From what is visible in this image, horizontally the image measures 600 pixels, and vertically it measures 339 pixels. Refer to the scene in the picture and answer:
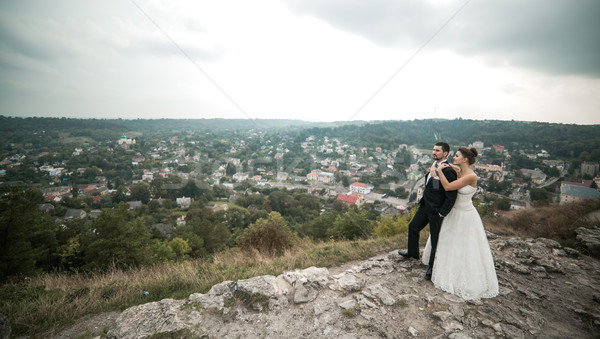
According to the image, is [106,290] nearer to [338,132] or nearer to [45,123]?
[338,132]

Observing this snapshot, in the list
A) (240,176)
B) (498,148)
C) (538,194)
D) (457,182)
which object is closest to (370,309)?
(457,182)

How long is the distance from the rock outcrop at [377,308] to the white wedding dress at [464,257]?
148mm

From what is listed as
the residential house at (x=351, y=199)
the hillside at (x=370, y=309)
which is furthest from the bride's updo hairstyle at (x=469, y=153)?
the residential house at (x=351, y=199)

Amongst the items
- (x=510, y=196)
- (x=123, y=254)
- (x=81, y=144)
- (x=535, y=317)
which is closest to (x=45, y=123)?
(x=81, y=144)

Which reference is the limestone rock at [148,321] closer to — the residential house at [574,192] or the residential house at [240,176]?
the residential house at [574,192]

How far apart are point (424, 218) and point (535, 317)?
62.7 inches

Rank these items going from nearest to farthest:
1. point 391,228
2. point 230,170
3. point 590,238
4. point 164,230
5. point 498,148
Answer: point 590,238
point 391,228
point 164,230
point 498,148
point 230,170

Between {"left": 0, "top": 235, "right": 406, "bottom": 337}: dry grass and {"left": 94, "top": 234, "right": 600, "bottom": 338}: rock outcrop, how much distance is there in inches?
18.5

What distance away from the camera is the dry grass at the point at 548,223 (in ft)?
17.3

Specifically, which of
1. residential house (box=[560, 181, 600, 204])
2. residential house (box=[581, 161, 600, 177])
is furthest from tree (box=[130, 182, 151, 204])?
residential house (box=[581, 161, 600, 177])

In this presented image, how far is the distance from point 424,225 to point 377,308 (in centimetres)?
161

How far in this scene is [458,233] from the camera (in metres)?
3.18

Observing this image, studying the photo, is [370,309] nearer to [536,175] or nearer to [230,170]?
[536,175]

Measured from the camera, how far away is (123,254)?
10.9m
